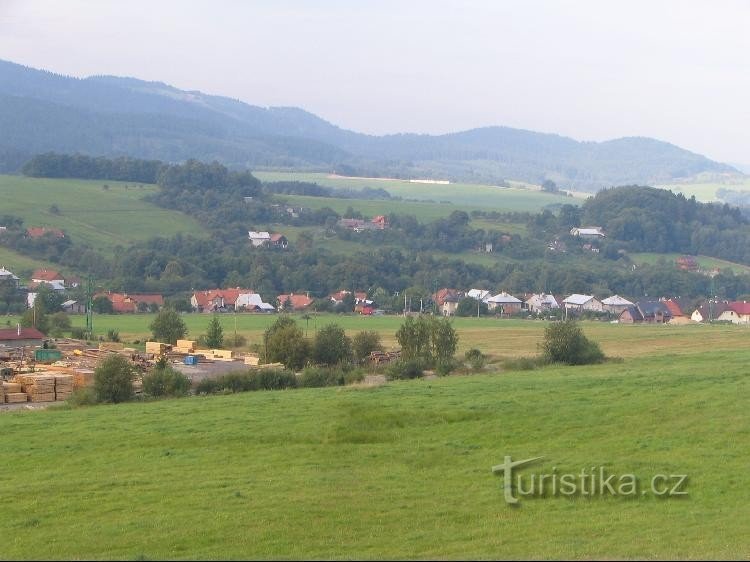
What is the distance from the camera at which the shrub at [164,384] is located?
28.9m

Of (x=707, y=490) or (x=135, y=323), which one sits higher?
(x=707, y=490)

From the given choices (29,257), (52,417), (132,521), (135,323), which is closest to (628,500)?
(132,521)

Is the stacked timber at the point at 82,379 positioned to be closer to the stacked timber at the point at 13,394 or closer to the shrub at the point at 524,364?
the stacked timber at the point at 13,394

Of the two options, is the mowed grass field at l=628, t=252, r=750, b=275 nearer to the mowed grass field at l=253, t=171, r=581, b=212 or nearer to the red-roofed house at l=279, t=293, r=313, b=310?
the red-roofed house at l=279, t=293, r=313, b=310

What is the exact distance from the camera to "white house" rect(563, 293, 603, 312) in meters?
74.1

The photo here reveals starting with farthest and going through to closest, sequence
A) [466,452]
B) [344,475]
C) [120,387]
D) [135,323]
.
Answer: [135,323], [120,387], [466,452], [344,475]

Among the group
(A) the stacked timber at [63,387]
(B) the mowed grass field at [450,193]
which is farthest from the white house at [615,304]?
(B) the mowed grass field at [450,193]

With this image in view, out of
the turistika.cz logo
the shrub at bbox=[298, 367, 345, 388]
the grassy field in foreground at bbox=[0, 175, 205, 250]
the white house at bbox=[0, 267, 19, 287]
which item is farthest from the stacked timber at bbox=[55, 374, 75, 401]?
the grassy field in foreground at bbox=[0, 175, 205, 250]

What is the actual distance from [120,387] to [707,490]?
16.0 m

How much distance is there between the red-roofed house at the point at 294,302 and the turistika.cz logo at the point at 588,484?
178 feet

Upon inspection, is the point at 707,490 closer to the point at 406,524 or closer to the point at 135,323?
the point at 406,524

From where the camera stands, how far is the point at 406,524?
14234 mm

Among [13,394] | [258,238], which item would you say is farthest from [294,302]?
[13,394]

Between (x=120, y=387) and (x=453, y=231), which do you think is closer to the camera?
(x=120, y=387)
